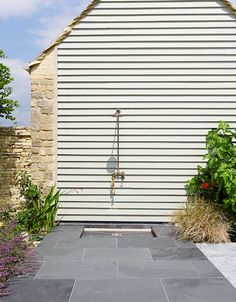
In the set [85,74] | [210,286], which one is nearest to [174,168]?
[85,74]

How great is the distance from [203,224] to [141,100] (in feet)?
7.65

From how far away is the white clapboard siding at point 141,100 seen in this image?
23.4 ft

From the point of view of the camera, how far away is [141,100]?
282 inches

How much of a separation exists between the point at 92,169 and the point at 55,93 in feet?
4.64

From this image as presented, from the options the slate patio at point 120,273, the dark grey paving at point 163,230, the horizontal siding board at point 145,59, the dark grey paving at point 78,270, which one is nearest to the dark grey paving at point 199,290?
the slate patio at point 120,273

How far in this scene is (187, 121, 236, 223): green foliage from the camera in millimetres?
6273

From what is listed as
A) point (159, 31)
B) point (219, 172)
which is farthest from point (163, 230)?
point (159, 31)

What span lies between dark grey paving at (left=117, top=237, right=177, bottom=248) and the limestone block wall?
1.75m

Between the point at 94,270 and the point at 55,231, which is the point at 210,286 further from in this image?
the point at 55,231

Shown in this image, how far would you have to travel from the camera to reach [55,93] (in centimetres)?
714

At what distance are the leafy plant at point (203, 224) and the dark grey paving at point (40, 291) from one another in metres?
2.39

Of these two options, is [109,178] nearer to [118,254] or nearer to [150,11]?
[118,254]

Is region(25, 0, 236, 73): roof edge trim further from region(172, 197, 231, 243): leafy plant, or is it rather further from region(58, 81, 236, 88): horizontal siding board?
region(172, 197, 231, 243): leafy plant

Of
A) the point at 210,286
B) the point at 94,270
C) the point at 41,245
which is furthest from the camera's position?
the point at 41,245
